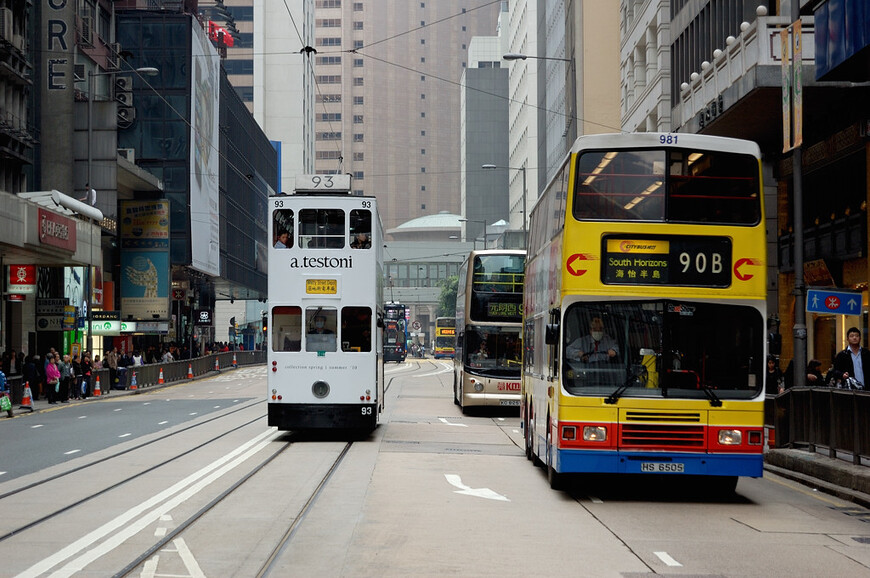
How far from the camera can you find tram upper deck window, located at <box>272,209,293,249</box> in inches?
811

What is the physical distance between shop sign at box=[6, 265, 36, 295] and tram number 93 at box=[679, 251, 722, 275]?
32.1 metres

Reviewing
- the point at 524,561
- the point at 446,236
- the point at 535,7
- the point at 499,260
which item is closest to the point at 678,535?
the point at 524,561

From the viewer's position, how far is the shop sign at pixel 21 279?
40.7 meters

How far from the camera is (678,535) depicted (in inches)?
432

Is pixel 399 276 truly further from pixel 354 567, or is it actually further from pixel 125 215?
pixel 354 567

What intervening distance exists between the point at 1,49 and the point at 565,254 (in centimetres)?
3374

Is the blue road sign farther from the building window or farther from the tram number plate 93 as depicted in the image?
the building window

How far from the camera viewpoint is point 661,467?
13047mm

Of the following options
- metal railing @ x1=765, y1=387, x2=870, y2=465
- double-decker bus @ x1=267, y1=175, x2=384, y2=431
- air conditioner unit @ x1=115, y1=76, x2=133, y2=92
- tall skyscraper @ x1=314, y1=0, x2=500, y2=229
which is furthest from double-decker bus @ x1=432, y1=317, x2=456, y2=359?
tall skyscraper @ x1=314, y1=0, x2=500, y2=229

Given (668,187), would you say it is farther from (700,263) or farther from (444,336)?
(444,336)

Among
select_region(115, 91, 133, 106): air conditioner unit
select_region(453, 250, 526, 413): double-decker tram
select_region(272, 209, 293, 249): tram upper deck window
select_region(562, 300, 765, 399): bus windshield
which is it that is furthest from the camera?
select_region(115, 91, 133, 106): air conditioner unit

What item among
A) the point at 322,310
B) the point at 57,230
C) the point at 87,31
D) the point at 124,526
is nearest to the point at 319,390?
the point at 322,310

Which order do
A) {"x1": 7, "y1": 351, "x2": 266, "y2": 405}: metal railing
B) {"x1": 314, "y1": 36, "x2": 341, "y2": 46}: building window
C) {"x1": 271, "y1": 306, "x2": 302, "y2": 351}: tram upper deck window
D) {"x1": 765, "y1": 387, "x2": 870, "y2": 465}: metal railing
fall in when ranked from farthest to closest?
{"x1": 314, "y1": 36, "x2": 341, "y2": 46}: building window < {"x1": 7, "y1": 351, "x2": 266, "y2": 405}: metal railing < {"x1": 271, "y1": 306, "x2": 302, "y2": 351}: tram upper deck window < {"x1": 765, "y1": 387, "x2": 870, "y2": 465}: metal railing

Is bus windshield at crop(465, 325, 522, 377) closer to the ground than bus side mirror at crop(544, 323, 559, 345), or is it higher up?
closer to the ground
